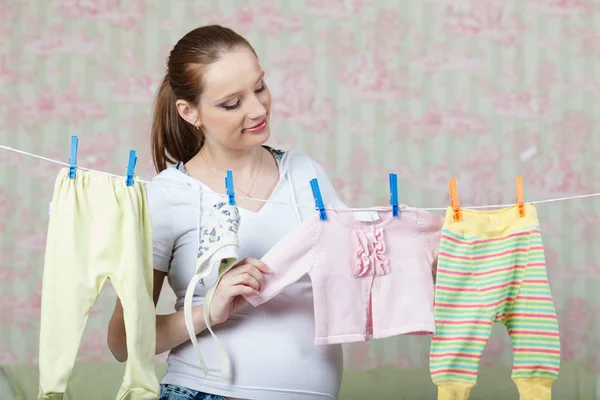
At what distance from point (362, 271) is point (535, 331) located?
36 centimetres

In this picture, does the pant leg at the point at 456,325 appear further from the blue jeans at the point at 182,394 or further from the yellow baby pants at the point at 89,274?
the yellow baby pants at the point at 89,274

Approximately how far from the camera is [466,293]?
1.87 metres

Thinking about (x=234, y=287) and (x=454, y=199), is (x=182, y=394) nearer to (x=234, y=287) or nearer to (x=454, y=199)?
(x=234, y=287)

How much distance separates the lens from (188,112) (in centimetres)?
196

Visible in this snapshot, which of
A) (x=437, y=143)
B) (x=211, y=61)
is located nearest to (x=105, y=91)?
(x=437, y=143)

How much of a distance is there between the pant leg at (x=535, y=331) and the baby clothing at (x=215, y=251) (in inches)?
22.5

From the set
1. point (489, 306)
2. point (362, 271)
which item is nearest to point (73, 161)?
point (362, 271)

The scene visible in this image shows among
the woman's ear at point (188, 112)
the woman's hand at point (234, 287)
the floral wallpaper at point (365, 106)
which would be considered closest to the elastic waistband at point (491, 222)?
the woman's hand at point (234, 287)

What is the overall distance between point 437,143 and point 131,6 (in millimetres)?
1179

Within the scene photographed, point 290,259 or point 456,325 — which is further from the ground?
point 290,259

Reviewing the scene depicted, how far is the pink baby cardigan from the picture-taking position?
1855mm

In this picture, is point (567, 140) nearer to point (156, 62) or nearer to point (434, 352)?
point (156, 62)

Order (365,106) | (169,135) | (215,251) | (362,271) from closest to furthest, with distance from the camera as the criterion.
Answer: (215,251) → (362,271) → (169,135) → (365,106)

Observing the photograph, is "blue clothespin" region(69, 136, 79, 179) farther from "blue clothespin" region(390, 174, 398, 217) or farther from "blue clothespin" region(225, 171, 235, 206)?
"blue clothespin" region(390, 174, 398, 217)
